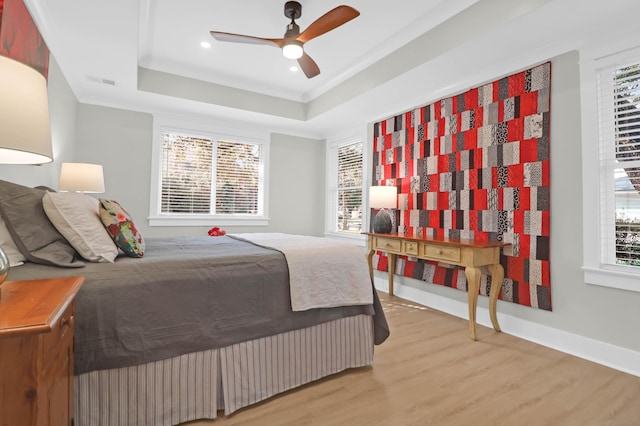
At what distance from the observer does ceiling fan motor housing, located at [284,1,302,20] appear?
2.72 meters

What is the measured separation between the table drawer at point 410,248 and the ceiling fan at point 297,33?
1995 mm

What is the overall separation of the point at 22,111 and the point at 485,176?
11.0 feet

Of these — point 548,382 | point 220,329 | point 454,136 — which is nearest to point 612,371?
point 548,382

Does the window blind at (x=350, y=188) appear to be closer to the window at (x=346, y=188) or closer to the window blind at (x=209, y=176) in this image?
the window at (x=346, y=188)

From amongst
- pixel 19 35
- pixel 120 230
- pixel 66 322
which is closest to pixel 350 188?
pixel 120 230

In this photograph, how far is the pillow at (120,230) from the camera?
1.72m

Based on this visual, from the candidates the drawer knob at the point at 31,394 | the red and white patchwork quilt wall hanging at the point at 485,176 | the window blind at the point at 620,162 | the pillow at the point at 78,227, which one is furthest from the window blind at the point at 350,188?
the drawer knob at the point at 31,394

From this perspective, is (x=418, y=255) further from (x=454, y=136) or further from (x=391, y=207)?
(x=454, y=136)

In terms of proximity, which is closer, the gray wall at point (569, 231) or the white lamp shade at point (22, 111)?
the white lamp shade at point (22, 111)

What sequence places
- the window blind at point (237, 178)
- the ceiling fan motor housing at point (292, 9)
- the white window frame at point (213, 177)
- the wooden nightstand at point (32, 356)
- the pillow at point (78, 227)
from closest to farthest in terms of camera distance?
the wooden nightstand at point (32, 356), the pillow at point (78, 227), the ceiling fan motor housing at point (292, 9), the white window frame at point (213, 177), the window blind at point (237, 178)

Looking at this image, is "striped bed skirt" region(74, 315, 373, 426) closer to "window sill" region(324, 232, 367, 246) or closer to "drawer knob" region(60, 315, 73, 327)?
"drawer knob" region(60, 315, 73, 327)

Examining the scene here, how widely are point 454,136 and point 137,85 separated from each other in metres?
3.64

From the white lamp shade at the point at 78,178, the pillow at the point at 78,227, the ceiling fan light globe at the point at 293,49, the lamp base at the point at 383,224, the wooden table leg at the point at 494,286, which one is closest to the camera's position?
the pillow at the point at 78,227

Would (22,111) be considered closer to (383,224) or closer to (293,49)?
(293,49)
